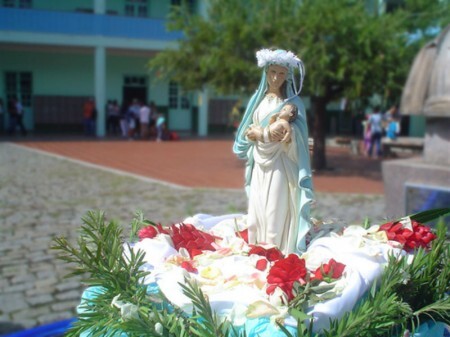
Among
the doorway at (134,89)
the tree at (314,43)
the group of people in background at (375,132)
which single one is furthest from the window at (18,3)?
the group of people in background at (375,132)

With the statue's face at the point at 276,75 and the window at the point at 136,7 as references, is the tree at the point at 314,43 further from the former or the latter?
the window at the point at 136,7

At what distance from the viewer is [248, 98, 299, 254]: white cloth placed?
2.51 m

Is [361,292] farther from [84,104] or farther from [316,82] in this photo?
[84,104]

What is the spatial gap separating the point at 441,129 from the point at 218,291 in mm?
4391

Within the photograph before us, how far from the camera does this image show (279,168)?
252 cm

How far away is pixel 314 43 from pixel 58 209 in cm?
593

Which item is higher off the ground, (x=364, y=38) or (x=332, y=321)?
(x=364, y=38)

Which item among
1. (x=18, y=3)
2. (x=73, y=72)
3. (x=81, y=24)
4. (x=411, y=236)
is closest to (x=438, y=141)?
(x=411, y=236)

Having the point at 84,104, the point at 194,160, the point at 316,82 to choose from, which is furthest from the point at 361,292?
the point at 84,104

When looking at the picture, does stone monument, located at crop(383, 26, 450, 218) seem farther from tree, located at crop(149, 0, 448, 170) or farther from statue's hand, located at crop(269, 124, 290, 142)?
tree, located at crop(149, 0, 448, 170)

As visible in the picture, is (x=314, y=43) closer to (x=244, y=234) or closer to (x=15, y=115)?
(x=244, y=234)

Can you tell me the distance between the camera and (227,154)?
17250 millimetres

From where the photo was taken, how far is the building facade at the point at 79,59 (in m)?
20.6

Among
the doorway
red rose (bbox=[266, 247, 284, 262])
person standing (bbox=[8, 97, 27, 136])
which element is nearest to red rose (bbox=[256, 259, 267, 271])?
red rose (bbox=[266, 247, 284, 262])
